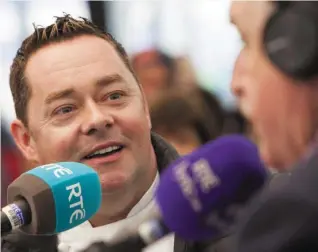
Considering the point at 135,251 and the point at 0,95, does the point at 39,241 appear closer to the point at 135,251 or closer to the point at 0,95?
the point at 0,95

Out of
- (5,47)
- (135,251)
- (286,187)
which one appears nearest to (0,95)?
(5,47)

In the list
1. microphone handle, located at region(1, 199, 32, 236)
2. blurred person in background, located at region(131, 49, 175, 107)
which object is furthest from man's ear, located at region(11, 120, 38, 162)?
microphone handle, located at region(1, 199, 32, 236)

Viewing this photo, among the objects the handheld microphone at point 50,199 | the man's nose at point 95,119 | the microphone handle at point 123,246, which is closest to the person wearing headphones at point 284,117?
the microphone handle at point 123,246

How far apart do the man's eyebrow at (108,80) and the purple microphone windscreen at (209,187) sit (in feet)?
1.63

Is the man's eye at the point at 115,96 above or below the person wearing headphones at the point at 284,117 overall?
below

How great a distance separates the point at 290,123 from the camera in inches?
21.9

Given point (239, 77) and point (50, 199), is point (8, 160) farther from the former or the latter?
point (239, 77)

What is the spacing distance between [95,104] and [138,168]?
0.42 ft

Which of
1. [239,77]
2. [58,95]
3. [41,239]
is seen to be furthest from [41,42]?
[239,77]

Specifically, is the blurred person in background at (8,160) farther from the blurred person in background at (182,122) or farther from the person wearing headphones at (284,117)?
the person wearing headphones at (284,117)

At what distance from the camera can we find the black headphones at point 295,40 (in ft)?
1.75

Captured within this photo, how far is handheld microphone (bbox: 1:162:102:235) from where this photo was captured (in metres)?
0.75

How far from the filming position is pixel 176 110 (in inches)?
57.3

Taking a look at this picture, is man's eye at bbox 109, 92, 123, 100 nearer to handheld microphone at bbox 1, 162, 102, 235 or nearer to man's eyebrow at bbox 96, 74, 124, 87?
man's eyebrow at bbox 96, 74, 124, 87
